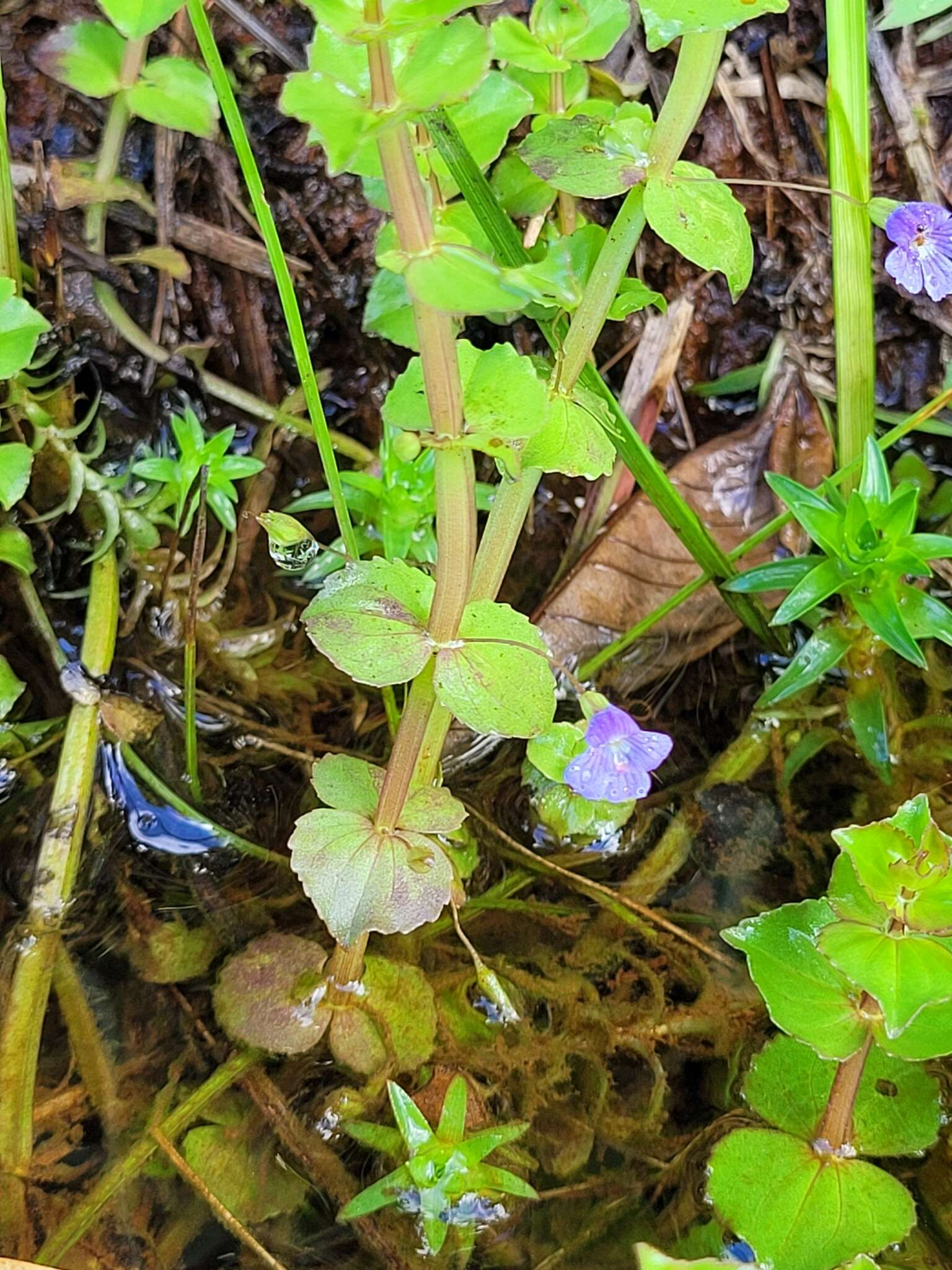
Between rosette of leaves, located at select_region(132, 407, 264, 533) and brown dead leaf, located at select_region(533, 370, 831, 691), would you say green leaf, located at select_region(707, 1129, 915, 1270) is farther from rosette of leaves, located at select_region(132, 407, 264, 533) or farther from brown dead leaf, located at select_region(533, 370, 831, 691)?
rosette of leaves, located at select_region(132, 407, 264, 533)

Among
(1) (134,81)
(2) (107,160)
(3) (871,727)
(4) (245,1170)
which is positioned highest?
→ (1) (134,81)

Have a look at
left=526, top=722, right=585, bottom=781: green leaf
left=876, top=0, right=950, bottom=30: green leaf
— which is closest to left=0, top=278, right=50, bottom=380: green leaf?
left=526, top=722, right=585, bottom=781: green leaf

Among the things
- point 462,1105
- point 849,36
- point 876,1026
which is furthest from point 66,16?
point 876,1026

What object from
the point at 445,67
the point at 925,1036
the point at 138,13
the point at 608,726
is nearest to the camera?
the point at 445,67

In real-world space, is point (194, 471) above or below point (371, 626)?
below

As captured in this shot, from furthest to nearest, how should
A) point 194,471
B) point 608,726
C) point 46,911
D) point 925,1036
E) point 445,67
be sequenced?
point 194,471
point 46,911
point 608,726
point 925,1036
point 445,67

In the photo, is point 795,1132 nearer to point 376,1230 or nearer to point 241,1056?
point 376,1230

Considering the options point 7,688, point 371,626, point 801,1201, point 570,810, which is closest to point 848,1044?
point 801,1201

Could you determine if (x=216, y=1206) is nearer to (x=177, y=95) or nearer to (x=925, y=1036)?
(x=925, y=1036)

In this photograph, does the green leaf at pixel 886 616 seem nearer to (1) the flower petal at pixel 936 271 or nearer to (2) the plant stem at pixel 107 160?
(1) the flower petal at pixel 936 271
